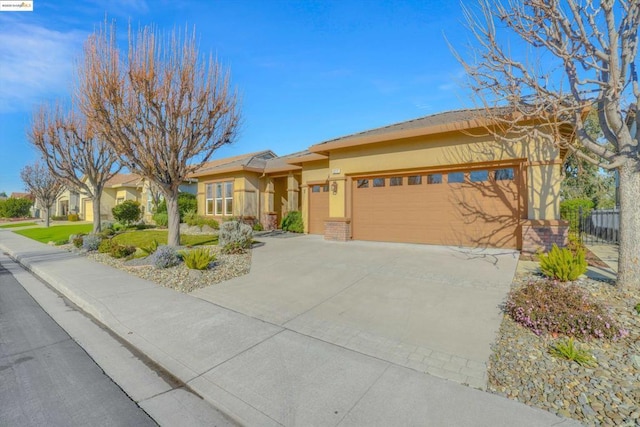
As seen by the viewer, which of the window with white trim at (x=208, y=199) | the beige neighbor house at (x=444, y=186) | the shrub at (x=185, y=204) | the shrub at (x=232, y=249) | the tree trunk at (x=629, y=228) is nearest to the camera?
the tree trunk at (x=629, y=228)

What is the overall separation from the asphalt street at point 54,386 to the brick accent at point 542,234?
975 cm

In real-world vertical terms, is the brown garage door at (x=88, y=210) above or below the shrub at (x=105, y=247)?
above

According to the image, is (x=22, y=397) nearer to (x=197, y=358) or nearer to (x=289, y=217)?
(x=197, y=358)

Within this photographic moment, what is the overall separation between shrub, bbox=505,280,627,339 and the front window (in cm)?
1739

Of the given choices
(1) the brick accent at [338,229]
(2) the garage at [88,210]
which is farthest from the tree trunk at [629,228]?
(2) the garage at [88,210]

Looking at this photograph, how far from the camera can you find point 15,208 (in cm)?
5012

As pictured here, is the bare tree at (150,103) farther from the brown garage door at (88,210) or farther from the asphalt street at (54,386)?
the brown garage door at (88,210)

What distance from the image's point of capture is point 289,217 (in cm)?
1725

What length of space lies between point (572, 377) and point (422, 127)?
897 cm

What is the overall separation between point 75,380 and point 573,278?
27.2ft

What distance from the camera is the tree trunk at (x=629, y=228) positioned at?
18.0 ft

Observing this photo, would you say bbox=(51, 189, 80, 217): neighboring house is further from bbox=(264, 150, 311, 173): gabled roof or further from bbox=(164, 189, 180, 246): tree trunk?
bbox=(164, 189, 180, 246): tree trunk

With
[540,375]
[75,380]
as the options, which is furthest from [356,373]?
[75,380]

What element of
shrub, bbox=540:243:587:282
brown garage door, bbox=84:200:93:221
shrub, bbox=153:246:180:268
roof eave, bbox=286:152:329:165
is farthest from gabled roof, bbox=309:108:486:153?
brown garage door, bbox=84:200:93:221
